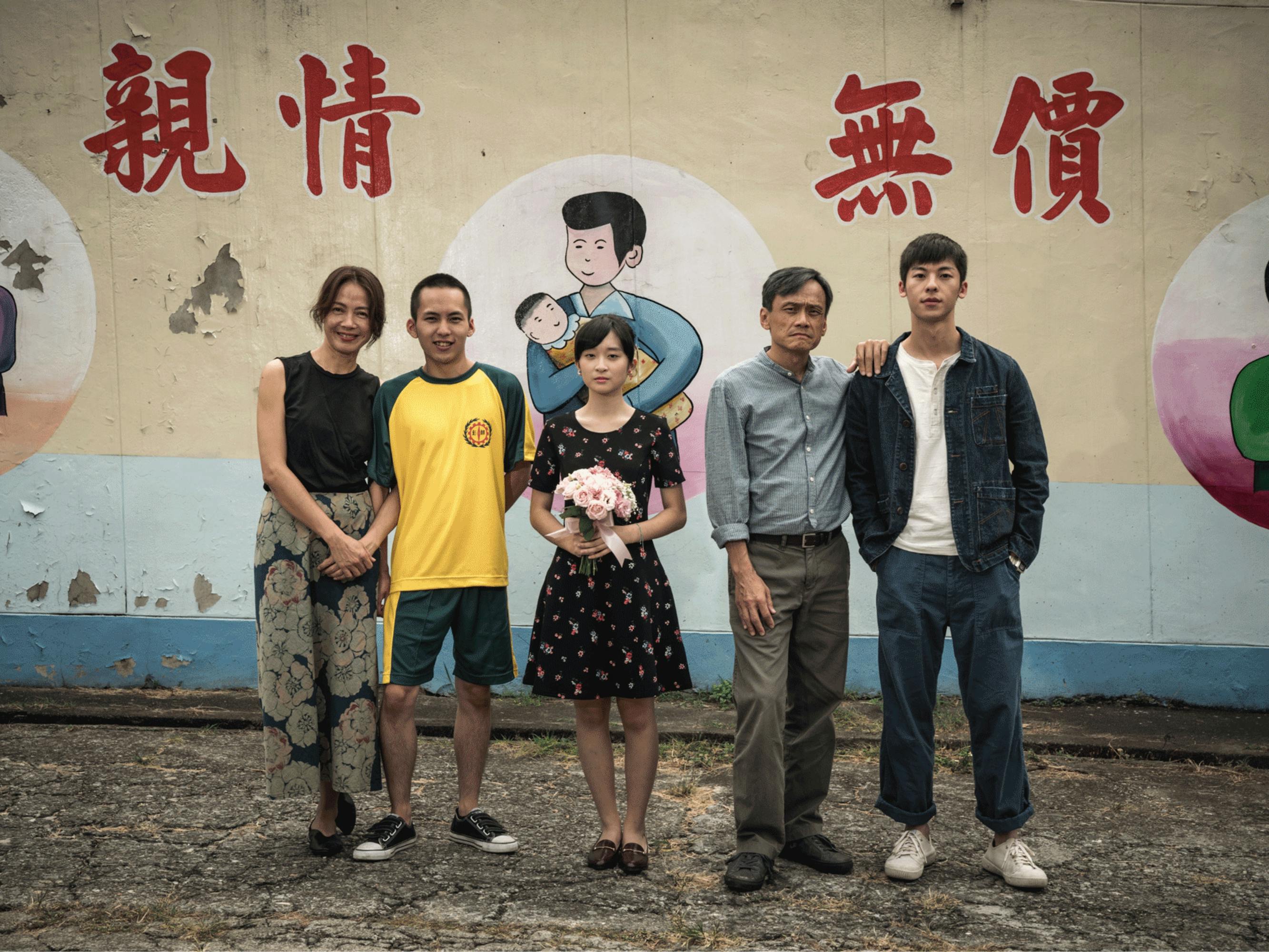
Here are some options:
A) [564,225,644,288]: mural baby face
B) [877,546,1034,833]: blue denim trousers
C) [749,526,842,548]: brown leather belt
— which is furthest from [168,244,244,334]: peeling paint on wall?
[877,546,1034,833]: blue denim trousers

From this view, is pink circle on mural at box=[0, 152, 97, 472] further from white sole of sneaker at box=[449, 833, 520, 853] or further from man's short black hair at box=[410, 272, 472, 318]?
white sole of sneaker at box=[449, 833, 520, 853]

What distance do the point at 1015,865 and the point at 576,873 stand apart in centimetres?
144

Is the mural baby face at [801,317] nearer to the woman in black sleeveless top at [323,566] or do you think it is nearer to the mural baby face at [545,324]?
the woman in black sleeveless top at [323,566]

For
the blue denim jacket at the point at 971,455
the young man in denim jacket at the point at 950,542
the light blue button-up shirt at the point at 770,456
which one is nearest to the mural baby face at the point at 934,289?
the young man in denim jacket at the point at 950,542

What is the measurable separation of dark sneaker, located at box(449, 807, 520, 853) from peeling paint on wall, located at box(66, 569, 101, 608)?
3.36 metres

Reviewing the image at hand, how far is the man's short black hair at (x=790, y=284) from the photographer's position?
3.57m

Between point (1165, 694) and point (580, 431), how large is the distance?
3.98m

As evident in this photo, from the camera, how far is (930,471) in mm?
3570

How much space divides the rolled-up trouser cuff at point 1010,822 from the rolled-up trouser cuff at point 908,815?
55 millimetres

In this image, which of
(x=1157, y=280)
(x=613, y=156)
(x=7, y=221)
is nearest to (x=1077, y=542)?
(x=1157, y=280)

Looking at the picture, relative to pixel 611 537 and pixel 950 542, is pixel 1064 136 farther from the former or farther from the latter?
pixel 611 537

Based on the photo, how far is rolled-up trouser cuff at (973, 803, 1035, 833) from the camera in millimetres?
3529

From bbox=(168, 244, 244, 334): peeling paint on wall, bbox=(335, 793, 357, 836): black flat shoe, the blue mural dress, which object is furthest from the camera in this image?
bbox=(168, 244, 244, 334): peeling paint on wall

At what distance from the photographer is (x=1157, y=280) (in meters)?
5.80
